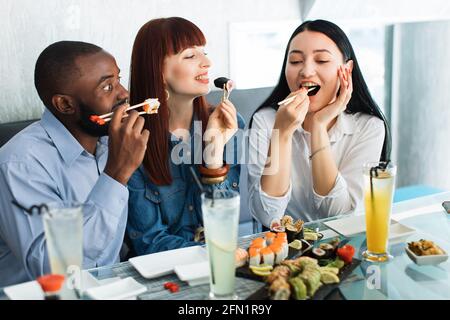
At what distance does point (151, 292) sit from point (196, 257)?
0.18m

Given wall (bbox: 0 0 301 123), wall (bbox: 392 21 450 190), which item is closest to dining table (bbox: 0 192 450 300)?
wall (bbox: 0 0 301 123)

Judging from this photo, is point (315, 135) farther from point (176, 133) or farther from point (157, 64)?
point (157, 64)

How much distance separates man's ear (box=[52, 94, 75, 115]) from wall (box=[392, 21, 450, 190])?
7.79ft

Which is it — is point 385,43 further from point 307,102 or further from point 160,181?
point 160,181

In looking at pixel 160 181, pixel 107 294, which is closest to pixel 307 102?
pixel 160 181

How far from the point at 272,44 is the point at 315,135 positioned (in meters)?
1.12

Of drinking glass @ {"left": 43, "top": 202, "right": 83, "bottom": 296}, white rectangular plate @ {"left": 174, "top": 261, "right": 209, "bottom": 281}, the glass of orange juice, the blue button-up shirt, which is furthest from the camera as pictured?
the blue button-up shirt

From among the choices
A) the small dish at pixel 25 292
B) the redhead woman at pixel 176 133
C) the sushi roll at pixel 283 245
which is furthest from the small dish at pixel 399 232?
the small dish at pixel 25 292

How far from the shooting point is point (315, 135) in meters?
1.80

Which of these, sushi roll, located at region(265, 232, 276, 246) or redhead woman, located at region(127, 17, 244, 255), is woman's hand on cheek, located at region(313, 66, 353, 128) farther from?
Answer: sushi roll, located at region(265, 232, 276, 246)

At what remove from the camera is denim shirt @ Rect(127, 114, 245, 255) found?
1650 millimetres

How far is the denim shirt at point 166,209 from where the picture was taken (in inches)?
65.0

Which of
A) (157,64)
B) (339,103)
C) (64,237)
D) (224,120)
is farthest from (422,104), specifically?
(64,237)

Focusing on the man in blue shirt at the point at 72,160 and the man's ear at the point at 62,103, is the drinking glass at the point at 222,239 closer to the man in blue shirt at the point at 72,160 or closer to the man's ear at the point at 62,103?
the man in blue shirt at the point at 72,160
